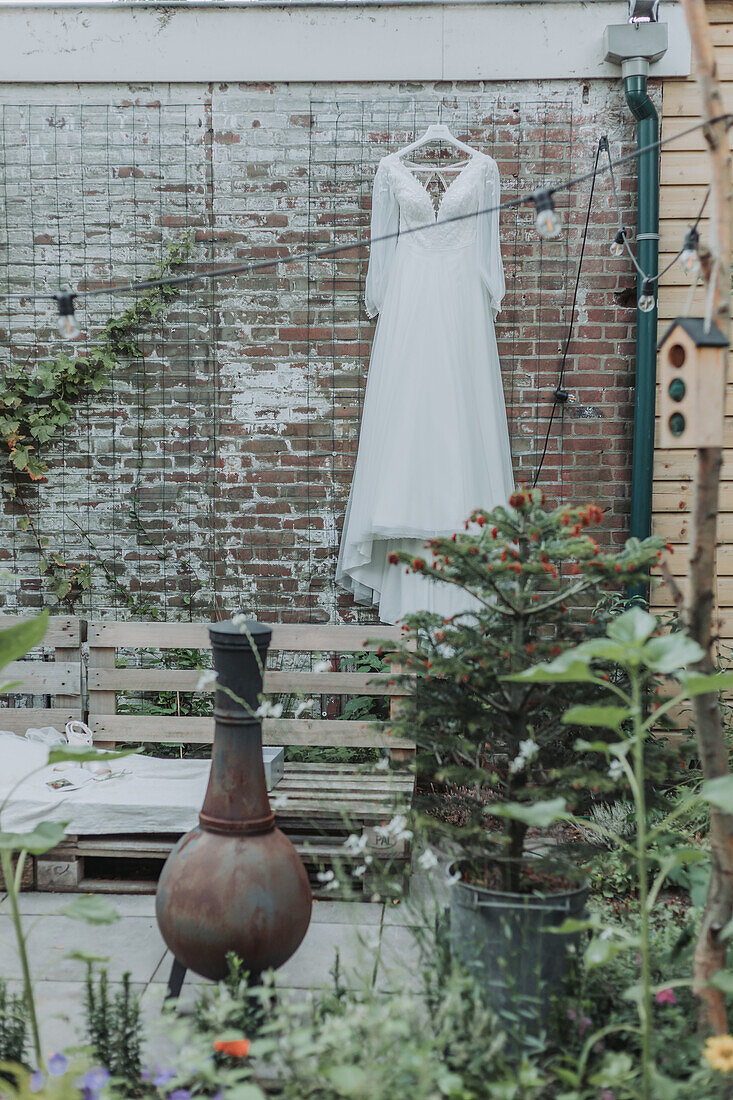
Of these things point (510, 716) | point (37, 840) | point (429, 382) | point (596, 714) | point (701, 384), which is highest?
point (429, 382)

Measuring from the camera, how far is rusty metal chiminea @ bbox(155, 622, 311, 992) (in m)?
2.00

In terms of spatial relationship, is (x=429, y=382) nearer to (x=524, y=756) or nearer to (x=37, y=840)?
(x=524, y=756)

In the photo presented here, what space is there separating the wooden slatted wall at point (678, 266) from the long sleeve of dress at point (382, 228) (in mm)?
1062

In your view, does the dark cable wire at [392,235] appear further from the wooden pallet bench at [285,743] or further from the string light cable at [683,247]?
the wooden pallet bench at [285,743]

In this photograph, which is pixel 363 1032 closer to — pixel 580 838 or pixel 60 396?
pixel 580 838

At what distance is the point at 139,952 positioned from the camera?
2.50m

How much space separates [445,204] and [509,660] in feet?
6.85

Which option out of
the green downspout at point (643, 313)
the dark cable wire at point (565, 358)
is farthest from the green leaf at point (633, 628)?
the dark cable wire at point (565, 358)

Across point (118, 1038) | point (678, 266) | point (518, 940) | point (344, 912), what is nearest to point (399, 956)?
point (344, 912)

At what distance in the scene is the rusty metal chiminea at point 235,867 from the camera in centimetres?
200

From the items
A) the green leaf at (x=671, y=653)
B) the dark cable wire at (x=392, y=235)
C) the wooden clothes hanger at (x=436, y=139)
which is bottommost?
the green leaf at (x=671, y=653)

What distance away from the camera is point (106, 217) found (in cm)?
381

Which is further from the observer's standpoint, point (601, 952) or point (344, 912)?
point (344, 912)

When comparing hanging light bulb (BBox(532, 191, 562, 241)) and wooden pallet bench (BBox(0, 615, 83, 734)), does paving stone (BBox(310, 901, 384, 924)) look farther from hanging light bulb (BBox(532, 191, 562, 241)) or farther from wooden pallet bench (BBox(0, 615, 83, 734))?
hanging light bulb (BBox(532, 191, 562, 241))
